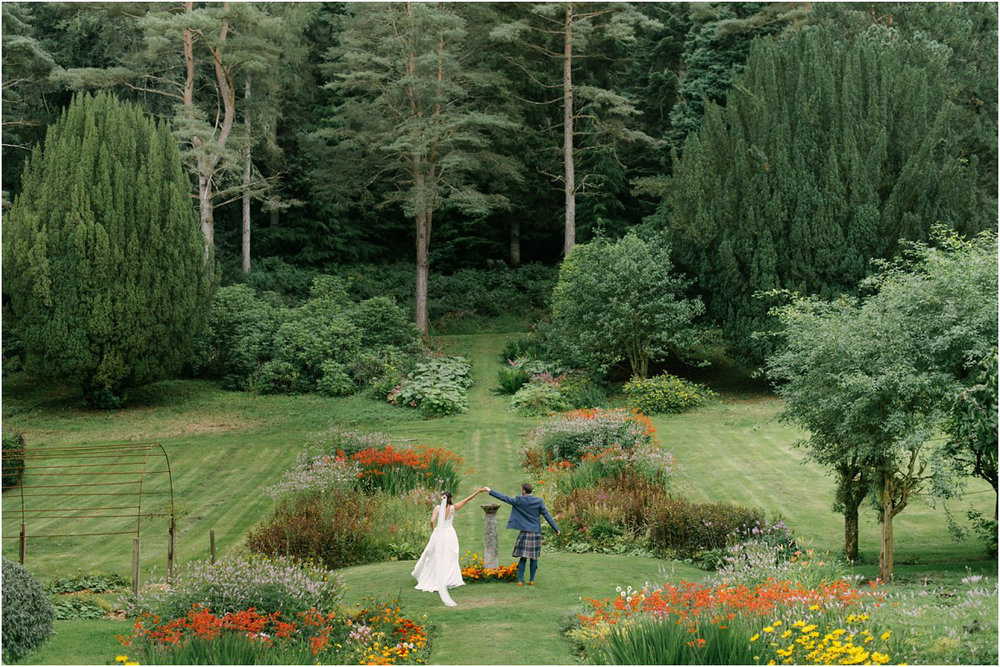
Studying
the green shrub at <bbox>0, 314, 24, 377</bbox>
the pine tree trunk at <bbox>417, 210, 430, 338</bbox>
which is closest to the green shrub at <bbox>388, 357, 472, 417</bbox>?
the pine tree trunk at <bbox>417, 210, 430, 338</bbox>

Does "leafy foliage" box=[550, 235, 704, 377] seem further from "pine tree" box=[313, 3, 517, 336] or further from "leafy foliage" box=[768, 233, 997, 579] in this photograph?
"leafy foliage" box=[768, 233, 997, 579]

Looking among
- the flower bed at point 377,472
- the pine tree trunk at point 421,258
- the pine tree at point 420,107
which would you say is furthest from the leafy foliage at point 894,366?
the pine tree trunk at point 421,258

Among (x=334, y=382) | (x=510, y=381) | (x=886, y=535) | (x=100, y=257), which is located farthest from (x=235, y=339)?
(x=886, y=535)

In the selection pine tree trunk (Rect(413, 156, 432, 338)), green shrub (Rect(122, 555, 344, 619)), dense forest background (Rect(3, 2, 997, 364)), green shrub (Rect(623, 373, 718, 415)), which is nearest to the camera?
green shrub (Rect(122, 555, 344, 619))

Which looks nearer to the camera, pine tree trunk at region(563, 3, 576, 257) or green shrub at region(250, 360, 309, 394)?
green shrub at region(250, 360, 309, 394)

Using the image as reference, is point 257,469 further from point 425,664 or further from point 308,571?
point 425,664

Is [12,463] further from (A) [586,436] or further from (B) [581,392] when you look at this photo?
(B) [581,392]

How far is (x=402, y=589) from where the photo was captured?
403 inches

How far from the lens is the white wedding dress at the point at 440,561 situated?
32.8 feet

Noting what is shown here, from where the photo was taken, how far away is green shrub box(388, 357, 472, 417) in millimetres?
22219

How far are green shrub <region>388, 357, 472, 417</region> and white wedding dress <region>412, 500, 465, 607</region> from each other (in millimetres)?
11812

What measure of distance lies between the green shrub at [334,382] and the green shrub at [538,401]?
4240 mm

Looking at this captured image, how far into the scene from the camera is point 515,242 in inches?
Result: 1435

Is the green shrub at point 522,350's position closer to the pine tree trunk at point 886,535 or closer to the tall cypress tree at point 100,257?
the tall cypress tree at point 100,257
